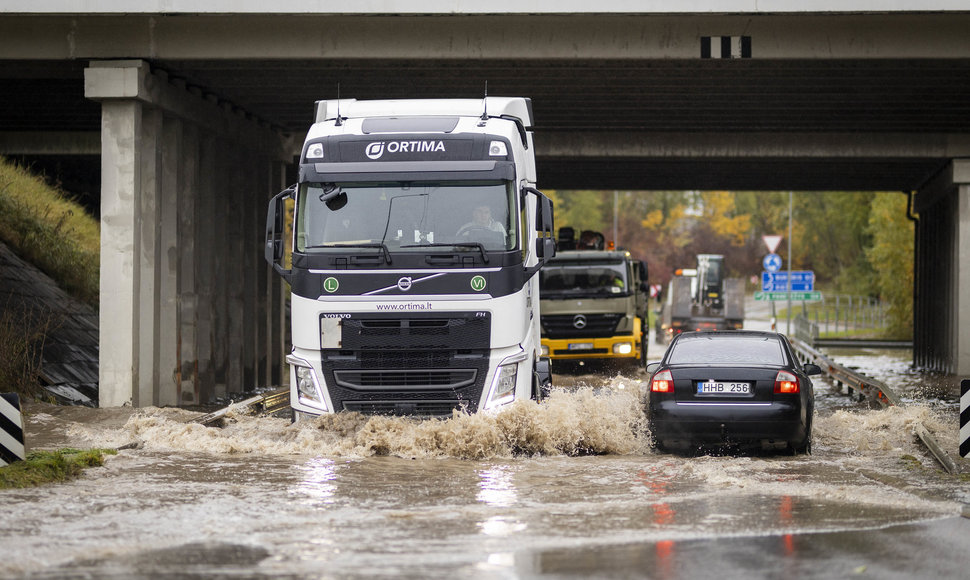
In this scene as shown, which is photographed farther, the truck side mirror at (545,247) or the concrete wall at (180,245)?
the concrete wall at (180,245)

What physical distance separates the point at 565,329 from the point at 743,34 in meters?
10.3

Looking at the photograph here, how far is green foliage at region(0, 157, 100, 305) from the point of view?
26531mm

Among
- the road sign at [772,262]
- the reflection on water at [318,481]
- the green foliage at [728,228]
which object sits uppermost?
the green foliage at [728,228]

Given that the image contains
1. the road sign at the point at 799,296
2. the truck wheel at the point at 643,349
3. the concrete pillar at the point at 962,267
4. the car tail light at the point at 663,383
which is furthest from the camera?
the road sign at the point at 799,296

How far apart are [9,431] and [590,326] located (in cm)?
1779

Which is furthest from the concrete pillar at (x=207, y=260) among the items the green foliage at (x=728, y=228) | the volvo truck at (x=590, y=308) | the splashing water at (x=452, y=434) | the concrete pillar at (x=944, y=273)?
the green foliage at (x=728, y=228)

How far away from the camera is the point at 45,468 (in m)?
10.7

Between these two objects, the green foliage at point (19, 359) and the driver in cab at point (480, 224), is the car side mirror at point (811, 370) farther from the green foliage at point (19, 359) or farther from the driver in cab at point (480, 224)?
the green foliage at point (19, 359)

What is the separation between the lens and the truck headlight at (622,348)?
27.5 meters

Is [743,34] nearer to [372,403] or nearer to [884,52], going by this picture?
[884,52]

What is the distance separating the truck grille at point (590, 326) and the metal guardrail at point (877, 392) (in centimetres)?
468

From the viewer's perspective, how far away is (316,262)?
1280 cm

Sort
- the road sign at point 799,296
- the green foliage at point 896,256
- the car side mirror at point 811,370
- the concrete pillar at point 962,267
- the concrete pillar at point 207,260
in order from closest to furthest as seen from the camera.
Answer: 1. the car side mirror at point 811,370
2. the concrete pillar at point 207,260
3. the concrete pillar at point 962,267
4. the road sign at point 799,296
5. the green foliage at point 896,256

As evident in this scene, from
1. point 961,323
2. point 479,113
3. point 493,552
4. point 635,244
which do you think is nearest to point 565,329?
point 961,323
